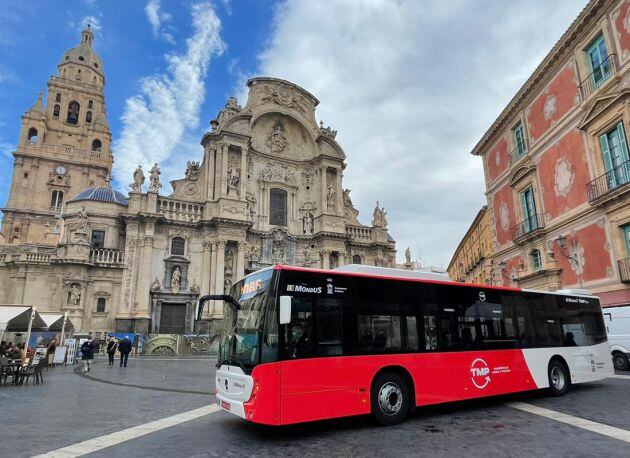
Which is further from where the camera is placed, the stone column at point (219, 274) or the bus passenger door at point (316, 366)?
the stone column at point (219, 274)

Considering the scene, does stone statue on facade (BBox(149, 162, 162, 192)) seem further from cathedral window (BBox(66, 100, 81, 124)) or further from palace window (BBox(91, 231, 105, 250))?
cathedral window (BBox(66, 100, 81, 124))

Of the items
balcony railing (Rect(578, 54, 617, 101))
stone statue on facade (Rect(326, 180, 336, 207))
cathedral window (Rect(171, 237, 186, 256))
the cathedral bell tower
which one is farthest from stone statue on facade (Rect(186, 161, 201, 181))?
balcony railing (Rect(578, 54, 617, 101))

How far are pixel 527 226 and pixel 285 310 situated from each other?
1961 cm

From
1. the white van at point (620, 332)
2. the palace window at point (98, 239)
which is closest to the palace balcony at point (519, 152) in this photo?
the white van at point (620, 332)

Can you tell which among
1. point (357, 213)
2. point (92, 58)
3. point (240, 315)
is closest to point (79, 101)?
point (92, 58)

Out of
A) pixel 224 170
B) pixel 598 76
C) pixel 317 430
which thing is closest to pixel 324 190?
pixel 224 170

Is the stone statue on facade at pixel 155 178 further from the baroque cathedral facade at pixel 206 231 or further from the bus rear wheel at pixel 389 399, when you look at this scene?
the bus rear wheel at pixel 389 399

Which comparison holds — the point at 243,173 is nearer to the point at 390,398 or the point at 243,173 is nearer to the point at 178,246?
the point at 178,246

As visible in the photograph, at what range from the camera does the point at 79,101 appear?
5428 cm

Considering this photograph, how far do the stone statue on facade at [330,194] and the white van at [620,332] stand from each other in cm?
2427

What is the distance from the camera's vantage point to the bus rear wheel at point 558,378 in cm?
974

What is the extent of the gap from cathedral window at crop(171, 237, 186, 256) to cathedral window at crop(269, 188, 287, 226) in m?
7.74

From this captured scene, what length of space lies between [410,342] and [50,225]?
50.5 metres

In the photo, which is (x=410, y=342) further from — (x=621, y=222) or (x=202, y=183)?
(x=202, y=183)
